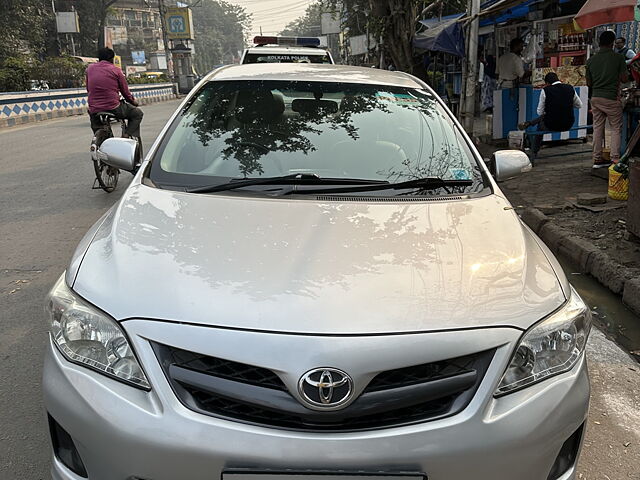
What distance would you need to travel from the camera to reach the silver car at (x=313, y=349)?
1.62 metres

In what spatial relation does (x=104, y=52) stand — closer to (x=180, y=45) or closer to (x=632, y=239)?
(x=632, y=239)

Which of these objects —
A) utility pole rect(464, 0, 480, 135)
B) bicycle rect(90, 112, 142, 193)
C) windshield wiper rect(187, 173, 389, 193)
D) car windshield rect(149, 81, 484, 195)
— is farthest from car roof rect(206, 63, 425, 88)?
utility pole rect(464, 0, 480, 135)

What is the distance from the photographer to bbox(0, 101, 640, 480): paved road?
254 centimetres

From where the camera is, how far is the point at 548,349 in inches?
73.6

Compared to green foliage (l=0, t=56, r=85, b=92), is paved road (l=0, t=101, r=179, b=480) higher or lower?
lower

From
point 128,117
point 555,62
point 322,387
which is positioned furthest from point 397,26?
point 322,387

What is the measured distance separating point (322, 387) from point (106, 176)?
21.7 ft

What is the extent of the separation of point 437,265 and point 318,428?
28.1 inches

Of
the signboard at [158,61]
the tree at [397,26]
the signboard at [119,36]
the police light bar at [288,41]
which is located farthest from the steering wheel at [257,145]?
the signboard at [119,36]

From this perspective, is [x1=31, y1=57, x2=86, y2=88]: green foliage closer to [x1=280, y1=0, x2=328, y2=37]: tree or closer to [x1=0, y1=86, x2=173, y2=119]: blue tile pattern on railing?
[x1=0, y1=86, x2=173, y2=119]: blue tile pattern on railing

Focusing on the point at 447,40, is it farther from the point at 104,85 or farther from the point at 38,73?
the point at 38,73

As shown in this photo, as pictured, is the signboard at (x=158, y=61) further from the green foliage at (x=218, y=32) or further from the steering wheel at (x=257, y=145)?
the steering wheel at (x=257, y=145)

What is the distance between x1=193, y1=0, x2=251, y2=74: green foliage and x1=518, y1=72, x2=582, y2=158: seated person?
98.3 meters

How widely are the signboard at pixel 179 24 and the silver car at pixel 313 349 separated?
58.7 metres
